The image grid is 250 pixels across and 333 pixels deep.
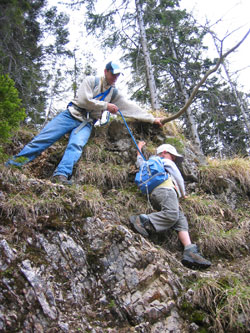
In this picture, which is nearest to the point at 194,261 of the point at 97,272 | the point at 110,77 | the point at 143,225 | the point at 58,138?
the point at 143,225

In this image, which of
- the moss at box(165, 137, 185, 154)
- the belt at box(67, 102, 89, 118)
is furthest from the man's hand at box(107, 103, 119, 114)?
the moss at box(165, 137, 185, 154)

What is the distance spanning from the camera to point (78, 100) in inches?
207

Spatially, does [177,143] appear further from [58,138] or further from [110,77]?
[58,138]

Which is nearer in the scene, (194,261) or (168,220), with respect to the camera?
(194,261)

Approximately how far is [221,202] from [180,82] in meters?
9.48

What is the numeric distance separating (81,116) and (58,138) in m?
0.71

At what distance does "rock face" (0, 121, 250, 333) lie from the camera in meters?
2.65

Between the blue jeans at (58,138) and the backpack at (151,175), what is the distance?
4.02 feet

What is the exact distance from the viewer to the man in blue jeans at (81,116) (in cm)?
468

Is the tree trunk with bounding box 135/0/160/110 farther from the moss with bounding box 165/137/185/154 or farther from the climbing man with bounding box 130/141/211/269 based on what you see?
the climbing man with bounding box 130/141/211/269

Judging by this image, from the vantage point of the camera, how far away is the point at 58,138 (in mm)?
4984

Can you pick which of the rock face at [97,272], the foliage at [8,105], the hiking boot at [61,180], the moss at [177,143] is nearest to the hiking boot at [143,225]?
the rock face at [97,272]

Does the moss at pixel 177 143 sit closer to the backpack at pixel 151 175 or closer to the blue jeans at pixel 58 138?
the backpack at pixel 151 175

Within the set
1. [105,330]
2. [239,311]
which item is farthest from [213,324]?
[105,330]
